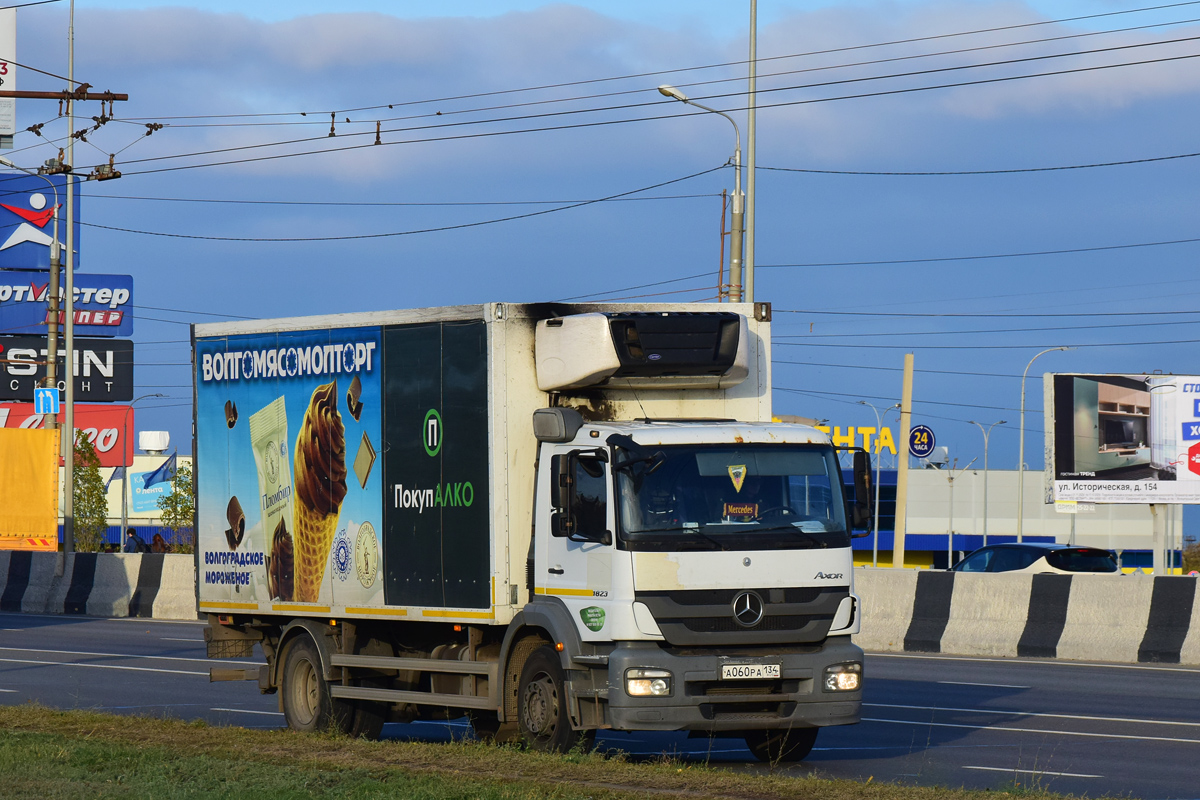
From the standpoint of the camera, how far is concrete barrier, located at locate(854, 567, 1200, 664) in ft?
68.5

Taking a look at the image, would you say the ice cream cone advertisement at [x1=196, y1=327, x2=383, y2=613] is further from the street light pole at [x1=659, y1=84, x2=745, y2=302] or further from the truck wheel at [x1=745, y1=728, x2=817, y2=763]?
the street light pole at [x1=659, y1=84, x2=745, y2=302]

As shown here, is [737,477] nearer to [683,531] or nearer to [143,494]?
[683,531]

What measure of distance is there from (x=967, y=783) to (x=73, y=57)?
95.1ft

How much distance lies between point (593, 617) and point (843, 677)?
5.93ft

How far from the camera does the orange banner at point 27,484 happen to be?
26.5 metres

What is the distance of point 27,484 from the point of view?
26.7m

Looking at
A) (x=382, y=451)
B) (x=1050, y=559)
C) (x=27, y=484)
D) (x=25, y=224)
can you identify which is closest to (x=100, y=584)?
(x=27, y=484)

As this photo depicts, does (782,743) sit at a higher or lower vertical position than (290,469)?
lower

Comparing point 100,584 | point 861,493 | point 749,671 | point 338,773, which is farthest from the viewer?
point 100,584

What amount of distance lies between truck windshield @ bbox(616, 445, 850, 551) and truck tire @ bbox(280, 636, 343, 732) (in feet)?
12.2

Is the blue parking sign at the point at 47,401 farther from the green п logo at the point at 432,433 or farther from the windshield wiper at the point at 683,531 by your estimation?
the windshield wiper at the point at 683,531

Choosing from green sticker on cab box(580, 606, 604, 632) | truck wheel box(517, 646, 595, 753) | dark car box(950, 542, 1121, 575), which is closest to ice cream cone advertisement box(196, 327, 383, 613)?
truck wheel box(517, 646, 595, 753)

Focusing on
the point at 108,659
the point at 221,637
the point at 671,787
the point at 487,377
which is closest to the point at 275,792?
the point at 671,787

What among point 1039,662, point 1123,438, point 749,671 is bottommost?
point 1039,662
